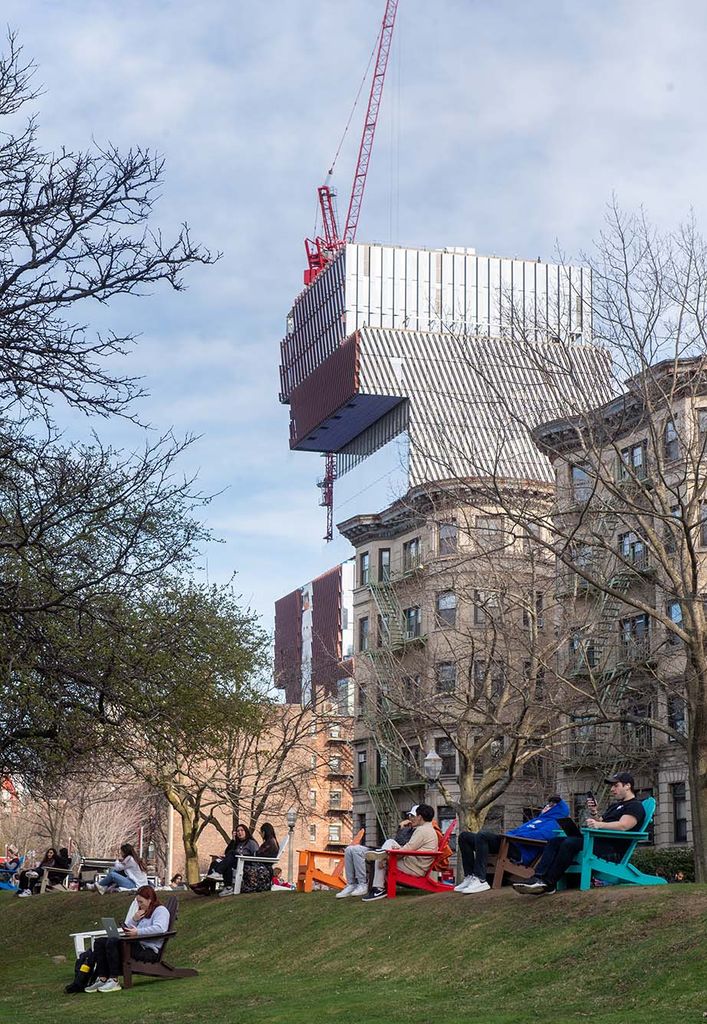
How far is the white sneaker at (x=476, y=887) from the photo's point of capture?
64.7 ft

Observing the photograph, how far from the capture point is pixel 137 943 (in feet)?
60.2

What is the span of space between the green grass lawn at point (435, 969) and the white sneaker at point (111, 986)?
0.62ft

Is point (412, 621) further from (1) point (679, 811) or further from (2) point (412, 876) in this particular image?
(2) point (412, 876)

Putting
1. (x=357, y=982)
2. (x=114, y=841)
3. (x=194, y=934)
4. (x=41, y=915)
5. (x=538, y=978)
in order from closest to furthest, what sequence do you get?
1. (x=538, y=978)
2. (x=357, y=982)
3. (x=194, y=934)
4. (x=41, y=915)
5. (x=114, y=841)

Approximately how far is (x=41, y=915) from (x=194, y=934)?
30.1ft

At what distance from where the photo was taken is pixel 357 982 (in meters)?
16.5

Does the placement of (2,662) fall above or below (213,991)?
above

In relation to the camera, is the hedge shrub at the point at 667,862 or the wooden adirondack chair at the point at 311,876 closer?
the wooden adirondack chair at the point at 311,876

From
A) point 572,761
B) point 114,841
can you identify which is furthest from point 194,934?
point 114,841

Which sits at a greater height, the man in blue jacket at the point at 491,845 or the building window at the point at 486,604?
the building window at the point at 486,604

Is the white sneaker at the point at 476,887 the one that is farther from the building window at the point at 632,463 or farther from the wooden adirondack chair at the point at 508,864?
the building window at the point at 632,463

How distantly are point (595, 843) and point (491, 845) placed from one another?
3.04m

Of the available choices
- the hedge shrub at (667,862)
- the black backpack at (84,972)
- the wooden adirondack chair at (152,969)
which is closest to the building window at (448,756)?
the hedge shrub at (667,862)

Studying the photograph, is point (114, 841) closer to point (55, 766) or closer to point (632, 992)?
point (55, 766)
